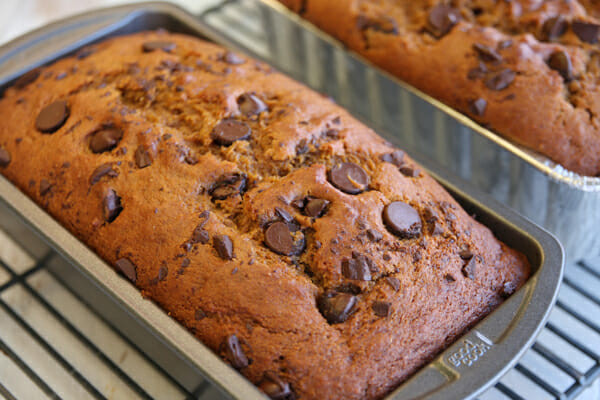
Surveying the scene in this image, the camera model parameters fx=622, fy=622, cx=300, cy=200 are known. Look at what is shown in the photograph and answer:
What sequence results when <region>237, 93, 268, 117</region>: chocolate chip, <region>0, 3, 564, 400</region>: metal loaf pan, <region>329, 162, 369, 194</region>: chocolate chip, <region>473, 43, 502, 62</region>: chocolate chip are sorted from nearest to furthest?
<region>0, 3, 564, 400</region>: metal loaf pan
<region>329, 162, 369, 194</region>: chocolate chip
<region>237, 93, 268, 117</region>: chocolate chip
<region>473, 43, 502, 62</region>: chocolate chip

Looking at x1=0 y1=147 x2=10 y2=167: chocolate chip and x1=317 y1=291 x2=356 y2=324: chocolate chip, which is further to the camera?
x1=0 y1=147 x2=10 y2=167: chocolate chip

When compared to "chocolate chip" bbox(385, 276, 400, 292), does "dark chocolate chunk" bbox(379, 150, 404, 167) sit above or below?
above

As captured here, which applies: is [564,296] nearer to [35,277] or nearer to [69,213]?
[69,213]

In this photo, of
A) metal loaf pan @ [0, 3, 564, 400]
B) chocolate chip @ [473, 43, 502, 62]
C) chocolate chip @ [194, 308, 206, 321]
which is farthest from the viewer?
chocolate chip @ [473, 43, 502, 62]

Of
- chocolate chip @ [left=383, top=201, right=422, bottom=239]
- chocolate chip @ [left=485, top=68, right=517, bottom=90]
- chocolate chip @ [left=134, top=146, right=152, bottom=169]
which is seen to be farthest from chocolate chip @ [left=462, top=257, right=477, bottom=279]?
chocolate chip @ [left=134, top=146, right=152, bottom=169]

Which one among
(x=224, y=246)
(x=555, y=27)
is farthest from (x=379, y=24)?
(x=224, y=246)

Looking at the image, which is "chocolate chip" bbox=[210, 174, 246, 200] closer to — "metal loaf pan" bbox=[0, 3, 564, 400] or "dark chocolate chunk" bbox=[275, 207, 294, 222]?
"dark chocolate chunk" bbox=[275, 207, 294, 222]
